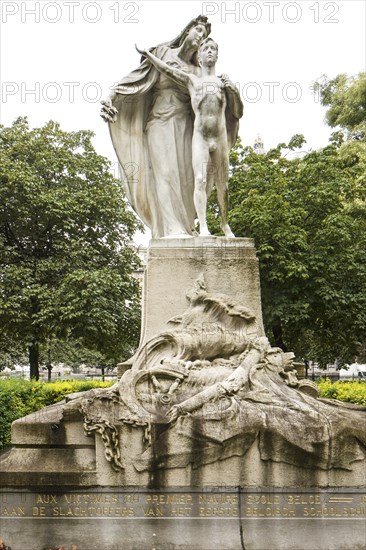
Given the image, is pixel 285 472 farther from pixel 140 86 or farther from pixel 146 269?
pixel 140 86

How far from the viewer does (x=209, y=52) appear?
6.99 meters

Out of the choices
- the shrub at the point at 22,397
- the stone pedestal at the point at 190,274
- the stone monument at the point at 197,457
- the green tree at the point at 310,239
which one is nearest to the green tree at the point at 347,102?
the green tree at the point at 310,239

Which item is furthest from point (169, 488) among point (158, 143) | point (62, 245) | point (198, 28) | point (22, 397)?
point (62, 245)

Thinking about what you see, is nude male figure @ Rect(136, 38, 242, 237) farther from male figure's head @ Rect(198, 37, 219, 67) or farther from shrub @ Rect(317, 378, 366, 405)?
shrub @ Rect(317, 378, 366, 405)

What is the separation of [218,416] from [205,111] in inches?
147

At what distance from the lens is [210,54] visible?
699 cm

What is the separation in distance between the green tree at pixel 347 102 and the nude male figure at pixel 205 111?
17.4 metres

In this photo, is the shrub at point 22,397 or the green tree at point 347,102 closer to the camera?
the shrub at point 22,397

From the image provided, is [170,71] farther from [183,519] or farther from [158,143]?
[183,519]

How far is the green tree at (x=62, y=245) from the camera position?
19.2m

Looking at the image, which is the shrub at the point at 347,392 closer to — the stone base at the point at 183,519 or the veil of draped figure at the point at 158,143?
the veil of draped figure at the point at 158,143

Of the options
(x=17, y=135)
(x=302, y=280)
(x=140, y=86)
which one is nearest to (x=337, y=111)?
(x=302, y=280)

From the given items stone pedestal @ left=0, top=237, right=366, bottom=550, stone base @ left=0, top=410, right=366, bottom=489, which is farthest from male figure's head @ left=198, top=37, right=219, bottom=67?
stone base @ left=0, top=410, right=366, bottom=489

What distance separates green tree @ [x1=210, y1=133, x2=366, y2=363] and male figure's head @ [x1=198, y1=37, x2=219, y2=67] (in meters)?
11.0
